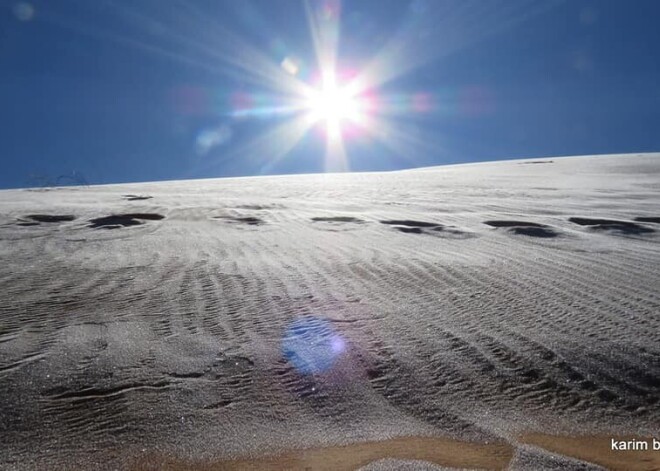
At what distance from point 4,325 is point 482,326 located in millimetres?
2856

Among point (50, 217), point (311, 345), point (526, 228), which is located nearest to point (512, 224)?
point (526, 228)

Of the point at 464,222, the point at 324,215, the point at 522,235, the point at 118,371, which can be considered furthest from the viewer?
the point at 324,215

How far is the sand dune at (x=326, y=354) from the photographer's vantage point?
1.82m

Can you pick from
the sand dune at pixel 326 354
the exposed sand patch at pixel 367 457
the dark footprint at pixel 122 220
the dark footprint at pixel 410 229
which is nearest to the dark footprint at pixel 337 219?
the dark footprint at pixel 410 229

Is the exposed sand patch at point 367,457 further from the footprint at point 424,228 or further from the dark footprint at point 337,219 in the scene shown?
the dark footprint at point 337,219

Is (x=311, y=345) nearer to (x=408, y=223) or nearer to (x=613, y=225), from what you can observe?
(x=408, y=223)

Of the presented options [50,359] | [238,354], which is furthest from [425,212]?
[50,359]

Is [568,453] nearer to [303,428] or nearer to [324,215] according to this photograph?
[303,428]

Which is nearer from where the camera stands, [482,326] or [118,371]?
[118,371]

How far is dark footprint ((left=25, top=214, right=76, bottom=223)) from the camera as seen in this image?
6568mm

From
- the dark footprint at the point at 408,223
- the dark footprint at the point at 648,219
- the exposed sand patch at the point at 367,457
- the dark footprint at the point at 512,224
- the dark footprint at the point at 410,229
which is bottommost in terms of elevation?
the exposed sand patch at the point at 367,457

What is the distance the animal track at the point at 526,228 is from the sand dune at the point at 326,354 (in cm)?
71

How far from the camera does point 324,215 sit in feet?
23.7

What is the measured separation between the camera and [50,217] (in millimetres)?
6770
